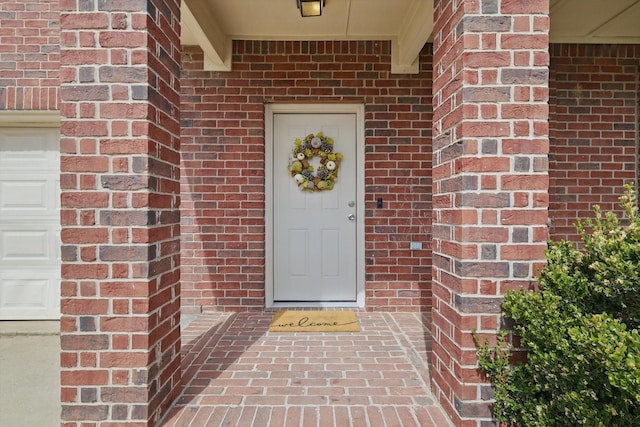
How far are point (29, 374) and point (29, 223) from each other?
168 centimetres

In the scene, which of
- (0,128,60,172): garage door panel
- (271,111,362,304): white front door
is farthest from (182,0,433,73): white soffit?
(0,128,60,172): garage door panel

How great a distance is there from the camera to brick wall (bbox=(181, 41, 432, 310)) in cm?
390

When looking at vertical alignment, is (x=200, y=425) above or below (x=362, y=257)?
below

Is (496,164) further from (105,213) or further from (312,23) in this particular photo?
(312,23)

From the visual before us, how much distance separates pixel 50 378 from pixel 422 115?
3.67 meters

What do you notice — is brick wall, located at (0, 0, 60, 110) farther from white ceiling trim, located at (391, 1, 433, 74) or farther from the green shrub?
the green shrub

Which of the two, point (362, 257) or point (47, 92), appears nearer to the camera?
point (47, 92)

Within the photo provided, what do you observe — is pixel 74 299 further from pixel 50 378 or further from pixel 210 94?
pixel 210 94

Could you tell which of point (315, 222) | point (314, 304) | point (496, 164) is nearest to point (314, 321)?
point (314, 304)

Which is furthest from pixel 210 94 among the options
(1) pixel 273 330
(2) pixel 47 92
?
(1) pixel 273 330

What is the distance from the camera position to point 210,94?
3904mm

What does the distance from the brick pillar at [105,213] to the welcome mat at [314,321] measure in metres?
1.61

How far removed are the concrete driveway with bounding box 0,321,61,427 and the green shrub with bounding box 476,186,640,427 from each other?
2.33m

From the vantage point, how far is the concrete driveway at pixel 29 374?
225 cm
